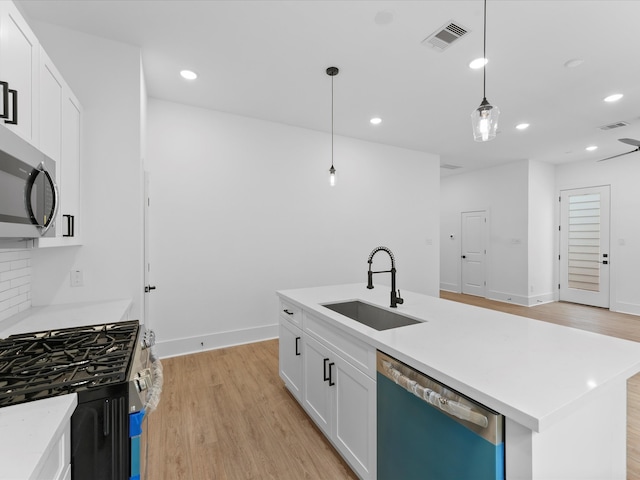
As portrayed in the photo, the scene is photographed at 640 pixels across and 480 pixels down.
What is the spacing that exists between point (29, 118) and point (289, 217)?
305 centimetres

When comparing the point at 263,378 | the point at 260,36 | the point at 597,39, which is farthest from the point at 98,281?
the point at 597,39

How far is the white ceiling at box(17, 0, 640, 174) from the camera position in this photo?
2.18m

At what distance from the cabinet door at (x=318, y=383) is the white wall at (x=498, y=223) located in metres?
5.77

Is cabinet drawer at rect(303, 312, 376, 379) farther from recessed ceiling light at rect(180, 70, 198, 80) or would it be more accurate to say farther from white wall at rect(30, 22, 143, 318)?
recessed ceiling light at rect(180, 70, 198, 80)

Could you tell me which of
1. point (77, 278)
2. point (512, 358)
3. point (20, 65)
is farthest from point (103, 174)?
point (512, 358)

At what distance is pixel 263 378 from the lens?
3.02 metres

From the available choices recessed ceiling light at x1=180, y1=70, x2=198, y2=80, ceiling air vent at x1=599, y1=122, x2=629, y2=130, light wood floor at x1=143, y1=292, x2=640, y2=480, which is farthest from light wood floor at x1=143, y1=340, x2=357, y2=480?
ceiling air vent at x1=599, y1=122, x2=629, y2=130

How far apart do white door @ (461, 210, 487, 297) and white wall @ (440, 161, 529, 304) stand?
12cm

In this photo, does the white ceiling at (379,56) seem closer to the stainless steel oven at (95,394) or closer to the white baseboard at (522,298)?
the stainless steel oven at (95,394)

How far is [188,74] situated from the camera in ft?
9.89

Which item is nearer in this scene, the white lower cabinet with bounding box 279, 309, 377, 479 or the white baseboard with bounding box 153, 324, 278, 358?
the white lower cabinet with bounding box 279, 309, 377, 479

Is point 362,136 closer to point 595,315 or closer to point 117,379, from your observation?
point 117,379

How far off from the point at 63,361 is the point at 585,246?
810 cm

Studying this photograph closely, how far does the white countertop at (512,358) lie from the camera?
3.10ft
